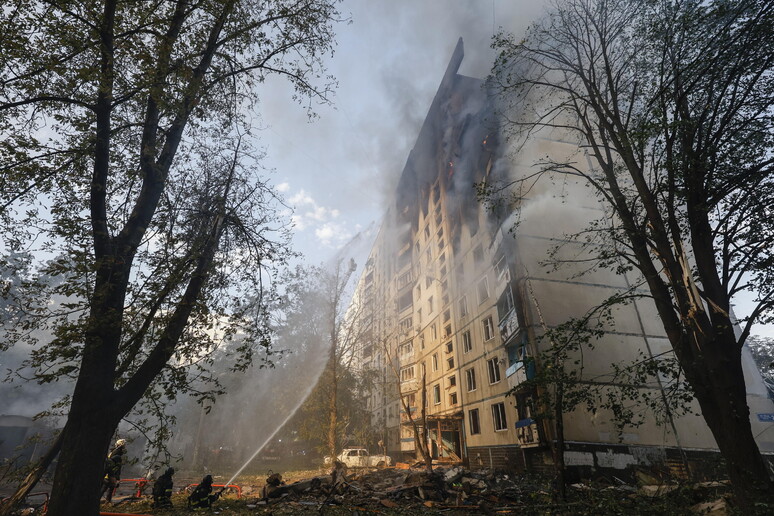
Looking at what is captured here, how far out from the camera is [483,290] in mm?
27766

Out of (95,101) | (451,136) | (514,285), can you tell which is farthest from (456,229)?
(95,101)

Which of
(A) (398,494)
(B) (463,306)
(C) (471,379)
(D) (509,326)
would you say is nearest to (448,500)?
(A) (398,494)

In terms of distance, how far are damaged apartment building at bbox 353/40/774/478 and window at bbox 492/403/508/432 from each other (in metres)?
0.11

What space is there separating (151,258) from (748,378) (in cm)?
2820

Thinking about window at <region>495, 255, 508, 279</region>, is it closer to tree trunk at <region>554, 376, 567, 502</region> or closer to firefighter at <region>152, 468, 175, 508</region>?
tree trunk at <region>554, 376, 567, 502</region>

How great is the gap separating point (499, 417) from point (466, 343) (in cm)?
710

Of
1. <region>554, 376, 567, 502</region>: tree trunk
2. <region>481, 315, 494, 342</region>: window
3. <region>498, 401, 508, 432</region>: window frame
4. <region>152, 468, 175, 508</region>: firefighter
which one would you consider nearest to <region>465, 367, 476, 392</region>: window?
<region>481, 315, 494, 342</region>: window

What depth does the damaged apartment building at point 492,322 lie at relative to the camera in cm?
1833

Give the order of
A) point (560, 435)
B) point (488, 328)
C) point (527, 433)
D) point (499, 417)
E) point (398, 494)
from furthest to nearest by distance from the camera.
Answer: point (488, 328) < point (499, 417) < point (527, 433) < point (398, 494) < point (560, 435)

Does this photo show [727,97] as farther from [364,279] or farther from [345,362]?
[364,279]

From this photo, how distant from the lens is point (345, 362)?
2981 cm

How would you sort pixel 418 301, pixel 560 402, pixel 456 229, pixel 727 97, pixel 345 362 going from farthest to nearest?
pixel 418 301 < pixel 456 229 < pixel 345 362 < pixel 727 97 < pixel 560 402

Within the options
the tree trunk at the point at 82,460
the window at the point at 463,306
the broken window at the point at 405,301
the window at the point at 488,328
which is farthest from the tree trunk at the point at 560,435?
the broken window at the point at 405,301

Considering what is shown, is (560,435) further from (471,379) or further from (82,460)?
(471,379)
